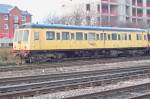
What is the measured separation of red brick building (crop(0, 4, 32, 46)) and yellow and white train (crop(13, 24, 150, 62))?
60.7 metres

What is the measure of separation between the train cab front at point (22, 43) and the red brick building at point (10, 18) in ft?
214

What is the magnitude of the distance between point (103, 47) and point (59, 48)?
6056 millimetres

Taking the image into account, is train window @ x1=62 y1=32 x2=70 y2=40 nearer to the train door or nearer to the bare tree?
the train door

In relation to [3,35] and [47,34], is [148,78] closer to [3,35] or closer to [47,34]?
[47,34]

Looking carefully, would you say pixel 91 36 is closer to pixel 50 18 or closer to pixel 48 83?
pixel 48 83

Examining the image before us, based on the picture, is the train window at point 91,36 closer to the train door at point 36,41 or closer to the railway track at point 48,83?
the train door at point 36,41

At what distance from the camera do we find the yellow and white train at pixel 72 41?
98.5 feet

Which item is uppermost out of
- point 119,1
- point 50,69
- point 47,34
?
point 119,1

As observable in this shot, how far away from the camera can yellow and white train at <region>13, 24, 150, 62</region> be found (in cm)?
3003

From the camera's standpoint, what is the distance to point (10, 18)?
103 meters

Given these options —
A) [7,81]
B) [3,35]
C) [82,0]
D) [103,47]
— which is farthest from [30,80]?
[3,35]

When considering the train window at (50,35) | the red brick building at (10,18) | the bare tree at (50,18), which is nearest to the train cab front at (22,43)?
the train window at (50,35)

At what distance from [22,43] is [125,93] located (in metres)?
17.7

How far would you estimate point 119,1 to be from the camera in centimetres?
8969
